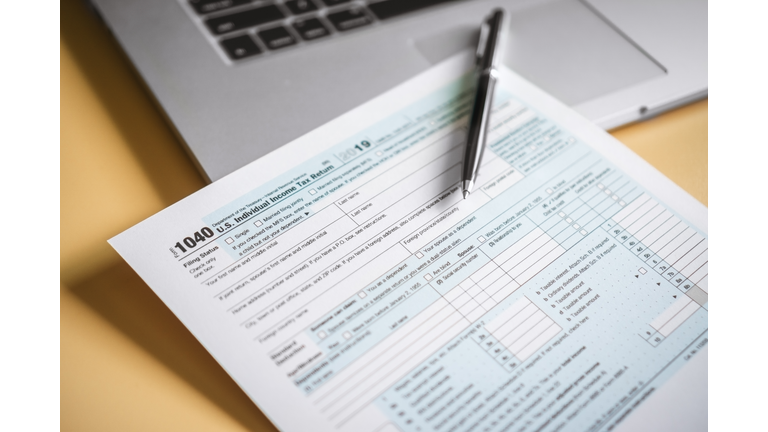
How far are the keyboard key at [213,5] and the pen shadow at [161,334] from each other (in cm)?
27

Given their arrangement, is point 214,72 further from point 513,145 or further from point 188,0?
point 513,145

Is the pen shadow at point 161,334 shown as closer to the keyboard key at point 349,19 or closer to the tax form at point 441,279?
the tax form at point 441,279

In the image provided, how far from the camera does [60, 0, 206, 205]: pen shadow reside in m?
0.45

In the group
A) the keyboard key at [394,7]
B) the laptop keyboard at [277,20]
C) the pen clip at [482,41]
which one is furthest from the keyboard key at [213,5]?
the pen clip at [482,41]

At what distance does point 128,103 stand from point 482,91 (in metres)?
0.33

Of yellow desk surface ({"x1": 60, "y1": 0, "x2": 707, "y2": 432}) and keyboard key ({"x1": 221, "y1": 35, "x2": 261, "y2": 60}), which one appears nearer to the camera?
yellow desk surface ({"x1": 60, "y1": 0, "x2": 707, "y2": 432})

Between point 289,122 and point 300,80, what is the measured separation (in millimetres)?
52


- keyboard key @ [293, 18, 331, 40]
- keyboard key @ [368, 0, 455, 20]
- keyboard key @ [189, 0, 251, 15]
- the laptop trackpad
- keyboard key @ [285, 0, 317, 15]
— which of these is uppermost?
keyboard key @ [189, 0, 251, 15]

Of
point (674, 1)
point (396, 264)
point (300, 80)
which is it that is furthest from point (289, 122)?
point (674, 1)

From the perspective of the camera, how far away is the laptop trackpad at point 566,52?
19.8 inches

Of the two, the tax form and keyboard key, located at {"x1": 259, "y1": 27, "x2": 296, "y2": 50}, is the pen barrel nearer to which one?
the tax form

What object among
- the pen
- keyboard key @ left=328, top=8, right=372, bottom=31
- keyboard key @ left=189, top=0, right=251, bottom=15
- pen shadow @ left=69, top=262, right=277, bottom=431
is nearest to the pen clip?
the pen

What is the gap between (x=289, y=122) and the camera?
0.46m

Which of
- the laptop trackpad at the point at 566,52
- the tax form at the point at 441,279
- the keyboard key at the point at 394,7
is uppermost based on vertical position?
the keyboard key at the point at 394,7
